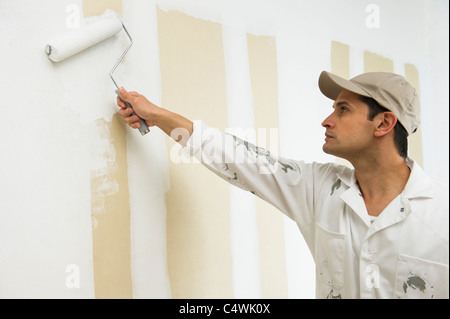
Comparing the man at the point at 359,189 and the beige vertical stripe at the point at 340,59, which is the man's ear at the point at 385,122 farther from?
the beige vertical stripe at the point at 340,59

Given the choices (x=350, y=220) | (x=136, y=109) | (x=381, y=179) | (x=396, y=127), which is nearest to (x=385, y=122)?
(x=396, y=127)

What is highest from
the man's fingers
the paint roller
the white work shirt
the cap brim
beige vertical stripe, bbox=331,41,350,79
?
beige vertical stripe, bbox=331,41,350,79

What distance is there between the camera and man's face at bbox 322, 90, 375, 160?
4.37ft

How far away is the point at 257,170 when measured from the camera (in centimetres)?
132

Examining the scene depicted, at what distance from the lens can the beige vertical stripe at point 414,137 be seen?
2.39 metres

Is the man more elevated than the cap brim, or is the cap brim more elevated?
the cap brim

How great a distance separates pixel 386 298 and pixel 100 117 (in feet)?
3.01

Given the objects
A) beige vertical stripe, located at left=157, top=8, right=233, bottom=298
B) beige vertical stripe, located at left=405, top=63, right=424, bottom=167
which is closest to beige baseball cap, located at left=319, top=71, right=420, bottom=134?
beige vertical stripe, located at left=157, top=8, right=233, bottom=298

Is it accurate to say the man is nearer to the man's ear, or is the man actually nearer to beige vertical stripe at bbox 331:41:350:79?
the man's ear

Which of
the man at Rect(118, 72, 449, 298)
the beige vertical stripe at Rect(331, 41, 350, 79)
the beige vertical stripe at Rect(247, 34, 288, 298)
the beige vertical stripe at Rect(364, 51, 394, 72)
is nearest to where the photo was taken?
the man at Rect(118, 72, 449, 298)

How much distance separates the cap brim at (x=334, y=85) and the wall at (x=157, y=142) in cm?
30

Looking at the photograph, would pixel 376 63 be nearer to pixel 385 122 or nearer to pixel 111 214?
pixel 385 122
